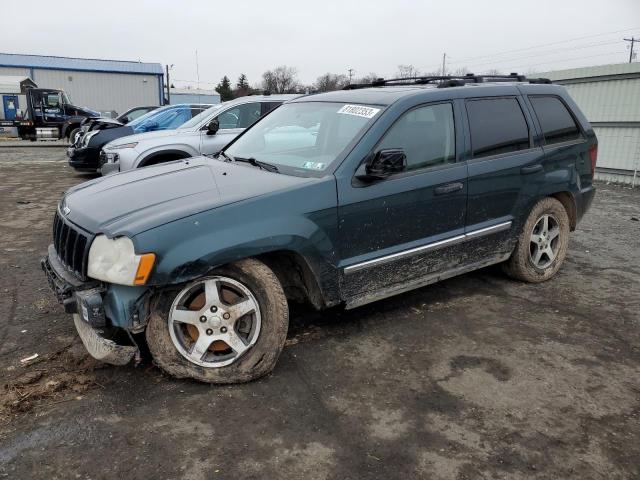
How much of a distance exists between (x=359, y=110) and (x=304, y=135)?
1.69 ft

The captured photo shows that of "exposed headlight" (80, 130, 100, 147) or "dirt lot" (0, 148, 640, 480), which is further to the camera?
"exposed headlight" (80, 130, 100, 147)

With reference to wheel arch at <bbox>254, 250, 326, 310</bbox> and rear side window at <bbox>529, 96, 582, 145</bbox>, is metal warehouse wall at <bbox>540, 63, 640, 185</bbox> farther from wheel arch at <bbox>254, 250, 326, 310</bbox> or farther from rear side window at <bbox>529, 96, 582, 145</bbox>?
wheel arch at <bbox>254, 250, 326, 310</bbox>

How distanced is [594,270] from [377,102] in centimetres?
319

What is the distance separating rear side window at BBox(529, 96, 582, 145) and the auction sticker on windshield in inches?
70.6

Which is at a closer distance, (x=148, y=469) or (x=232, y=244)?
(x=148, y=469)

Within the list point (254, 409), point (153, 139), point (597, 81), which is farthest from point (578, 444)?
point (597, 81)

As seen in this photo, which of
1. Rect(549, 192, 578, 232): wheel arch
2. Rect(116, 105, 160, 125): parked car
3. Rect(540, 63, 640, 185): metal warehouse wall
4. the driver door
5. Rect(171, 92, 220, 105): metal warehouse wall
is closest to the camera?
Rect(549, 192, 578, 232): wheel arch

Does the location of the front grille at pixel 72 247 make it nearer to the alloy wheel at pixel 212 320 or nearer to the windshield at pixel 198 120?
the alloy wheel at pixel 212 320

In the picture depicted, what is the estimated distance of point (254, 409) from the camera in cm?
297

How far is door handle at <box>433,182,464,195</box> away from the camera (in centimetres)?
392

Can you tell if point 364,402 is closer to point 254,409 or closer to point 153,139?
point 254,409

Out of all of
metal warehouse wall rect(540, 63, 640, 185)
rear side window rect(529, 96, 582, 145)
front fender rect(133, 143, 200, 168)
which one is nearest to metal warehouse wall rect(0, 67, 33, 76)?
front fender rect(133, 143, 200, 168)

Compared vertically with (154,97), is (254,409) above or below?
below

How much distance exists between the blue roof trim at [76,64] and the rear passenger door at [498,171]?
1589 inches
